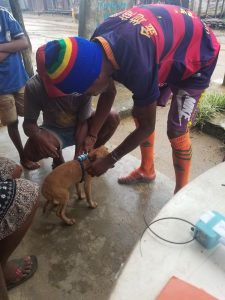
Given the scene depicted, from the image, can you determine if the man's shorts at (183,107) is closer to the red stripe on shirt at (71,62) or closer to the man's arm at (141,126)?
the man's arm at (141,126)

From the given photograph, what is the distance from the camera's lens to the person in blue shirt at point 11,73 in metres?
2.66

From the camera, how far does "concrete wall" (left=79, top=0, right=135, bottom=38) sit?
495cm

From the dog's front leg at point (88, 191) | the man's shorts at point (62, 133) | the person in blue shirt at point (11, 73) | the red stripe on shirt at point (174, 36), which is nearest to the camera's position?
the red stripe on shirt at point (174, 36)

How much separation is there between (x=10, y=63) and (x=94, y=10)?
286 cm

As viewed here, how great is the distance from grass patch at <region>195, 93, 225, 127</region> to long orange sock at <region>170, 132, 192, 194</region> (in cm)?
192

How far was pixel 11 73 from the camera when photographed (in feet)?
9.08

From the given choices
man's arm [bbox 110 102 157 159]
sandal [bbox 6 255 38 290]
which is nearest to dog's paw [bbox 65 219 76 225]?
sandal [bbox 6 255 38 290]

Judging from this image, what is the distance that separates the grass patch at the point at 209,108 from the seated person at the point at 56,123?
1.92m

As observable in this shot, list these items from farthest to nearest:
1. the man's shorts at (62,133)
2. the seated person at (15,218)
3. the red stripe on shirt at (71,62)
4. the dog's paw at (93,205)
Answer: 1. the man's shorts at (62,133)
2. the dog's paw at (93,205)
3. the seated person at (15,218)
4. the red stripe on shirt at (71,62)

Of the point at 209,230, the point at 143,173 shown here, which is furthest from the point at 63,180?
the point at 209,230

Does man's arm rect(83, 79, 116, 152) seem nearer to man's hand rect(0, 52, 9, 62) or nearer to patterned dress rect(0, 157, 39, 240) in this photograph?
patterned dress rect(0, 157, 39, 240)

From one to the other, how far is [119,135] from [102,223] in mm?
1852

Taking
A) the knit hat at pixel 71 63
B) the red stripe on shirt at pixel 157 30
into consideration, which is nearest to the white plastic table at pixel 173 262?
the knit hat at pixel 71 63

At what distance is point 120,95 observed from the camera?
4.88 metres
